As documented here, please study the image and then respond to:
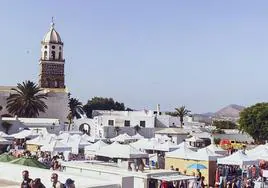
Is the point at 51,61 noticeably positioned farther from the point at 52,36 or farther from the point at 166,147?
the point at 166,147

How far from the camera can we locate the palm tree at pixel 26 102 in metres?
54.4

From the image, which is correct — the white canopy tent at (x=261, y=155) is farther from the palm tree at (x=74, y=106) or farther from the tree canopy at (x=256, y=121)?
the palm tree at (x=74, y=106)

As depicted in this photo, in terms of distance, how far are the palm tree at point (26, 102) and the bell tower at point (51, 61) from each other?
11.7 meters

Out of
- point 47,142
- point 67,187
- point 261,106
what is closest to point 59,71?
point 261,106

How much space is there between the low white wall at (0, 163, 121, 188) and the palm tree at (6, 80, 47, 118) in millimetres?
37736

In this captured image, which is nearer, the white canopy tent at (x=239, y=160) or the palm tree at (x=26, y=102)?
the white canopy tent at (x=239, y=160)

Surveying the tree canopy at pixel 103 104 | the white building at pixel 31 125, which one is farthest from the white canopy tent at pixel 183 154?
the tree canopy at pixel 103 104

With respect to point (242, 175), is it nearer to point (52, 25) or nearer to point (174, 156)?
point (174, 156)

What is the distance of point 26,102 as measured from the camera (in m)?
54.5

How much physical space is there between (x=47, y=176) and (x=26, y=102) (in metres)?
40.7

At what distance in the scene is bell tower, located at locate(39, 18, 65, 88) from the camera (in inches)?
2648

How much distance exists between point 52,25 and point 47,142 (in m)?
40.5

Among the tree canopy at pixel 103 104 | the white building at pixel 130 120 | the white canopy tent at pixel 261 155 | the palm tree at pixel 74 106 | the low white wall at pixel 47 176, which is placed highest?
the tree canopy at pixel 103 104

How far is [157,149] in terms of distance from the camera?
3112cm
